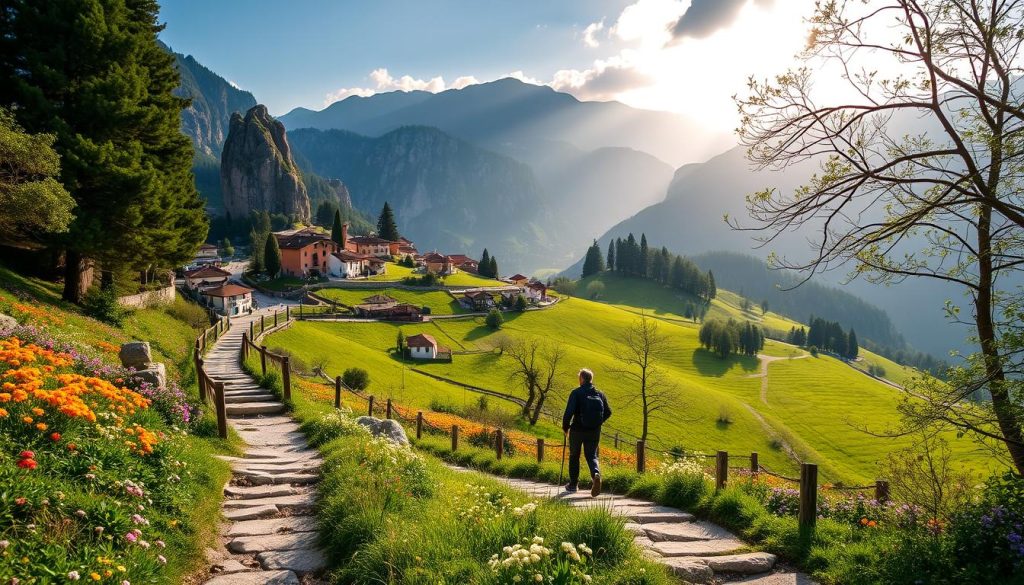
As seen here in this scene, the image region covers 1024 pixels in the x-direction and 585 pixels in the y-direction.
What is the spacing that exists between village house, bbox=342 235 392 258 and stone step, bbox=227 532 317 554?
12103 cm

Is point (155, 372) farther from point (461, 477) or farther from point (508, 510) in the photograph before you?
point (508, 510)

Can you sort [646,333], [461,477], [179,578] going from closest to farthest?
[179,578] → [461,477] → [646,333]

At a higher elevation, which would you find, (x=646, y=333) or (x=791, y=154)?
(x=791, y=154)

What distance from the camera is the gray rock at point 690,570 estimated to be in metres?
6.41

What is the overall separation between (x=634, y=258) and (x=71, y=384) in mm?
173238

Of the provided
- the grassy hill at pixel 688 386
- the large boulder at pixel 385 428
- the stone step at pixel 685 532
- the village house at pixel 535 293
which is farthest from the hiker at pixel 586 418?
the village house at pixel 535 293

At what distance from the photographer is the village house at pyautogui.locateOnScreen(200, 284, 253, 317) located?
6612 centimetres

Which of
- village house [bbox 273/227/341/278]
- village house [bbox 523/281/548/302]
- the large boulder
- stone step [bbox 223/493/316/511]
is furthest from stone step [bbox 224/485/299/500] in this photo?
village house [bbox 523/281/548/302]

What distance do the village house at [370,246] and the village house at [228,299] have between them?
178 feet

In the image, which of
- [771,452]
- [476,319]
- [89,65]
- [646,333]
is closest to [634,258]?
[476,319]

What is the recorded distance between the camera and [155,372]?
35.7 ft

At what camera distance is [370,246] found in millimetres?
129750

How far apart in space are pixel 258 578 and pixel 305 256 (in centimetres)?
10226

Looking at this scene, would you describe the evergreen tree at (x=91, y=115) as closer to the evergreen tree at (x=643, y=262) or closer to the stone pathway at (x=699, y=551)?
the stone pathway at (x=699, y=551)
